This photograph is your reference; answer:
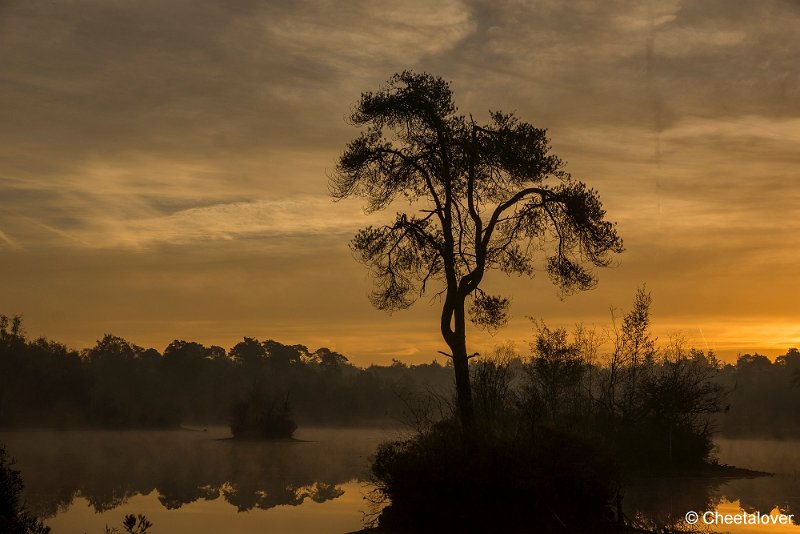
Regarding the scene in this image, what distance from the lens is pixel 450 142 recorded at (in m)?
23.5

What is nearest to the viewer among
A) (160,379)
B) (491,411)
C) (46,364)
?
(491,411)

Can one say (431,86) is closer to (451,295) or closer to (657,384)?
(451,295)

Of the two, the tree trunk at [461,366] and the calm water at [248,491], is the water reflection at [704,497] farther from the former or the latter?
the tree trunk at [461,366]

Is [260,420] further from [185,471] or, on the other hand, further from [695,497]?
[695,497]

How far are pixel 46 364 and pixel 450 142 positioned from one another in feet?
239

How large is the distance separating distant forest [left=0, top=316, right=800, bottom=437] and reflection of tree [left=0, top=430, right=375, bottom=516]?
6956 millimetres

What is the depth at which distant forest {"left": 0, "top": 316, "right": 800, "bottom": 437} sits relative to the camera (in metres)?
80.7

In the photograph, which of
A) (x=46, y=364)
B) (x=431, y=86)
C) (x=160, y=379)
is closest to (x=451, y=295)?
(x=431, y=86)

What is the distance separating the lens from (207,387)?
110625 mm

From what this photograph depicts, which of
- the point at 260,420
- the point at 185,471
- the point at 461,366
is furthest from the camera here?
the point at 260,420

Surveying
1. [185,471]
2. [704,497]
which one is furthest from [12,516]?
[185,471]

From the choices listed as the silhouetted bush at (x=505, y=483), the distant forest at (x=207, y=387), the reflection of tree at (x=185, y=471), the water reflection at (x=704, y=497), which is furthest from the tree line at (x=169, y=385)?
the silhouetted bush at (x=505, y=483)

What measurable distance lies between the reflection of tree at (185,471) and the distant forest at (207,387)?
274 inches

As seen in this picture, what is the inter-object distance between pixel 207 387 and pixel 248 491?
276 ft
